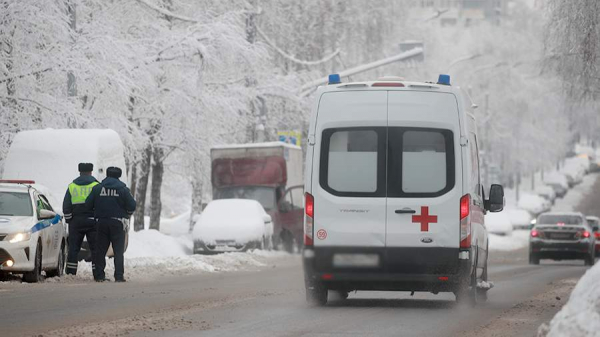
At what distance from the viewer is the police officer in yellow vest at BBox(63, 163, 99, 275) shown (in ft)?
69.3

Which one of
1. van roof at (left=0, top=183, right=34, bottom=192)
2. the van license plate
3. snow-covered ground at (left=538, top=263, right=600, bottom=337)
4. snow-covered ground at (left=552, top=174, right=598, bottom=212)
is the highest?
snow-covered ground at (left=552, top=174, right=598, bottom=212)

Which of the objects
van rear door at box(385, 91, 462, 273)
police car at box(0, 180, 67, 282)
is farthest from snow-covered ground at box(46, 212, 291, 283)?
van rear door at box(385, 91, 462, 273)

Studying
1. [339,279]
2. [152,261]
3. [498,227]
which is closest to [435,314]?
[339,279]

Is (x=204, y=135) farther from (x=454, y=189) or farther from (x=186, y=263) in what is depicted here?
(x=454, y=189)

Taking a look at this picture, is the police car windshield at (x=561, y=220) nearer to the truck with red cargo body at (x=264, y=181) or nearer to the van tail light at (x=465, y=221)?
the truck with red cargo body at (x=264, y=181)

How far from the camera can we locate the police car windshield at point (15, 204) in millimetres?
20625

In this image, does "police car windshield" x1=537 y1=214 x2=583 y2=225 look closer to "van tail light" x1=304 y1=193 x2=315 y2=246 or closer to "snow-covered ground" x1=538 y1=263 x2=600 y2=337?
"van tail light" x1=304 y1=193 x2=315 y2=246

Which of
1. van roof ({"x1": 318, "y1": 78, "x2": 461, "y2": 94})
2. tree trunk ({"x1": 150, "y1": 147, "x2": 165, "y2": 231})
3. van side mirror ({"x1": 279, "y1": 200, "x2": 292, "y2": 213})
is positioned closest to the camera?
van roof ({"x1": 318, "y1": 78, "x2": 461, "y2": 94})

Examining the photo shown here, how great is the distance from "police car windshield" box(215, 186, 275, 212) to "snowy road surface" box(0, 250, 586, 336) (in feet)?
50.5

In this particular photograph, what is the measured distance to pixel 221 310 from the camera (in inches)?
596

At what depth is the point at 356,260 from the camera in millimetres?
15562

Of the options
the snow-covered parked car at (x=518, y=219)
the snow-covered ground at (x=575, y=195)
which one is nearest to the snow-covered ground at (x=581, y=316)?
the snow-covered parked car at (x=518, y=219)

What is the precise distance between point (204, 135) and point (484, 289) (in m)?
20.9

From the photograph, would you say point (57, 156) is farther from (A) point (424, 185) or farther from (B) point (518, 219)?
(B) point (518, 219)
